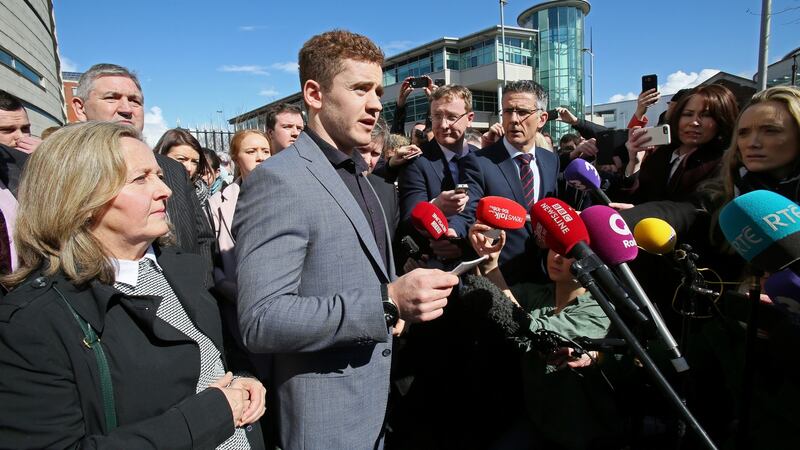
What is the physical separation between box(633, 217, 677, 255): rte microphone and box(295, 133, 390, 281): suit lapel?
103 cm

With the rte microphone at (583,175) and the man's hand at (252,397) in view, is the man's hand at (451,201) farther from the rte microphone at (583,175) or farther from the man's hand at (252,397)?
the man's hand at (252,397)

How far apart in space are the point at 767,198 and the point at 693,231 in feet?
3.91

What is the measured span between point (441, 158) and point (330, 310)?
2.60m

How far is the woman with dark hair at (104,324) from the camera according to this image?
117 cm

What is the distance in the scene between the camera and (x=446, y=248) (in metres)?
2.49

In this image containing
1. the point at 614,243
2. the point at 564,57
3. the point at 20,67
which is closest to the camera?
the point at 614,243

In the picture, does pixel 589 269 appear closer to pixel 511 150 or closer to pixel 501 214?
pixel 501 214

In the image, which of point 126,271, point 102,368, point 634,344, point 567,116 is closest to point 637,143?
point 567,116

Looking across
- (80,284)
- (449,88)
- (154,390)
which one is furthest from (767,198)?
(449,88)

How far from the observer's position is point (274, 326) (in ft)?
4.58

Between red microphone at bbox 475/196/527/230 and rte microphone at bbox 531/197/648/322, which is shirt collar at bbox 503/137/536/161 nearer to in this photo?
red microphone at bbox 475/196/527/230

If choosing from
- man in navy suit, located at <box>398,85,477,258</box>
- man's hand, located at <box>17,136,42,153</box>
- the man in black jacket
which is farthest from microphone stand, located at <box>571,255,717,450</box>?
man's hand, located at <box>17,136,42,153</box>

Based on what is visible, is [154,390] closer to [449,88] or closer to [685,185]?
[685,185]

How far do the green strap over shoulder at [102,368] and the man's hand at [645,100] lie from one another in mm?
4077
